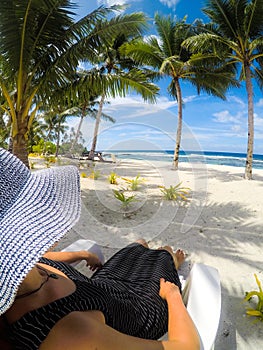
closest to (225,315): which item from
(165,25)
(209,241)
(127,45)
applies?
(209,241)

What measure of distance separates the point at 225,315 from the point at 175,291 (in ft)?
2.63

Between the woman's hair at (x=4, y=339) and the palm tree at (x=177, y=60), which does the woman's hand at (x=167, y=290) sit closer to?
the woman's hair at (x=4, y=339)

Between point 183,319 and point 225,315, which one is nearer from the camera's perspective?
point 183,319

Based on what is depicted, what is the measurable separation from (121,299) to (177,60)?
1137cm

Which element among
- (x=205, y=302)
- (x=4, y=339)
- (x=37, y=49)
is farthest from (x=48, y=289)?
(x=37, y=49)

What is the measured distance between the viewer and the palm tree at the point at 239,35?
24.5 ft

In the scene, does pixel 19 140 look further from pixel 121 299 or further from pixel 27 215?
pixel 27 215

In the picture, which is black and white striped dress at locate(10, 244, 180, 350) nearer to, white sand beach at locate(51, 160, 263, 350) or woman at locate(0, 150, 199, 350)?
woman at locate(0, 150, 199, 350)

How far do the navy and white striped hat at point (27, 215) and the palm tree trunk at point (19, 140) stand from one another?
4004 mm

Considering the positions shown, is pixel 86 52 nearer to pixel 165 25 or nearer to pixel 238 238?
pixel 238 238

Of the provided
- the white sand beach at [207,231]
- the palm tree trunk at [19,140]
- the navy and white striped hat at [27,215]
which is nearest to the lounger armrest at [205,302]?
the white sand beach at [207,231]

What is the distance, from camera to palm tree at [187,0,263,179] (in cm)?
747

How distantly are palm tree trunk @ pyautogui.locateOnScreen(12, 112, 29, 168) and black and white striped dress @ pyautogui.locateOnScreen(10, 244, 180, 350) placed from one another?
3.48 m

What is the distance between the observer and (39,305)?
0.61 m
